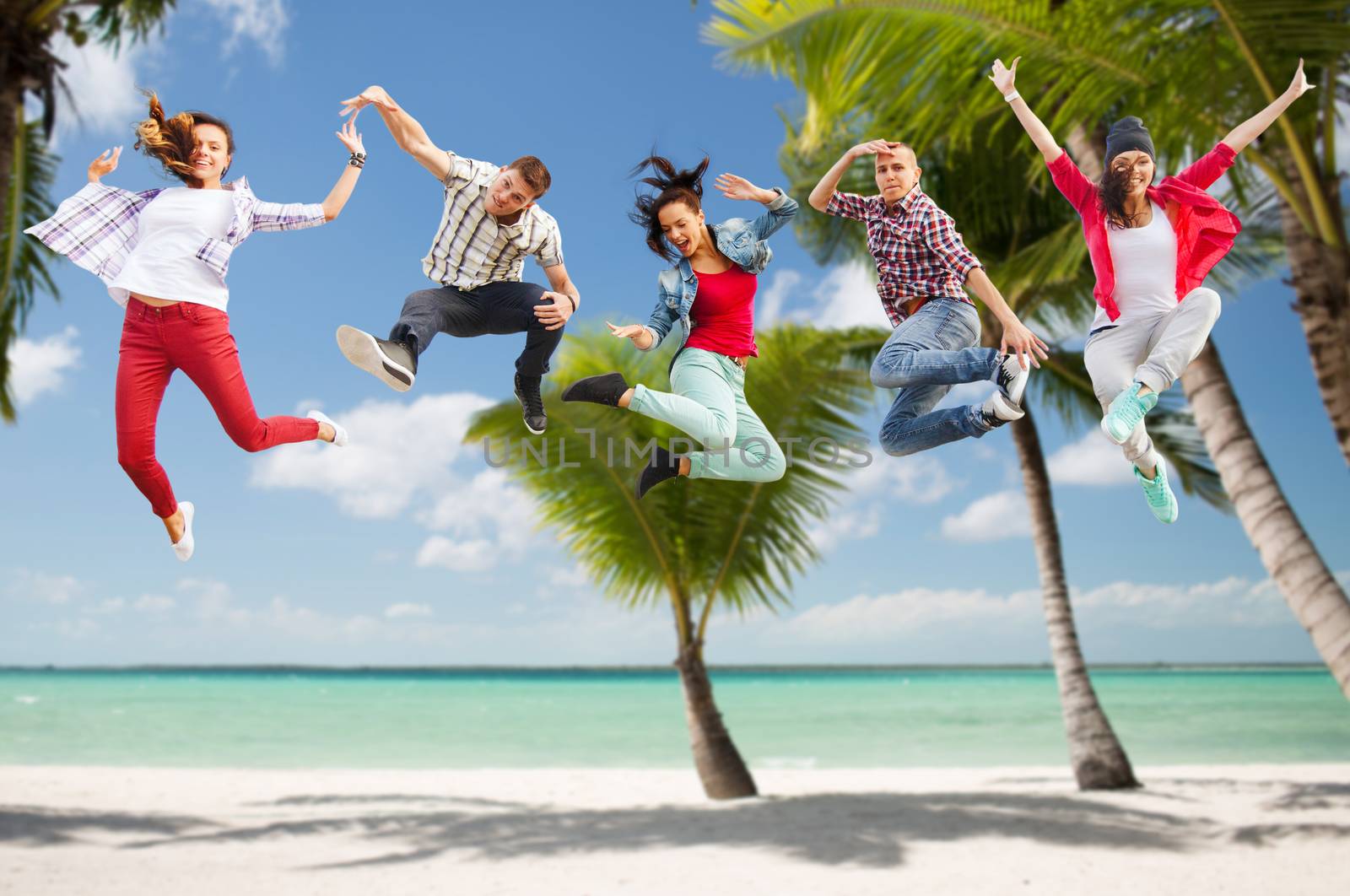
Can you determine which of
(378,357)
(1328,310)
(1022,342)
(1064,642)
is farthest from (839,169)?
(1064,642)

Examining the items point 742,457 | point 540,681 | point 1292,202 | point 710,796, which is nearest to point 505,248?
point 742,457

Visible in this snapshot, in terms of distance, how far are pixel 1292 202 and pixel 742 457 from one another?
21.5 feet

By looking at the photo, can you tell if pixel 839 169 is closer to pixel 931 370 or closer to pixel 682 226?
pixel 682 226

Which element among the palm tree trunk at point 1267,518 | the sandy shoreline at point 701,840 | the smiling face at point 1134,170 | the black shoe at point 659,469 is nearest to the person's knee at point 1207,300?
the smiling face at point 1134,170

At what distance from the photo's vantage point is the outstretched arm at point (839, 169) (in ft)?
16.8

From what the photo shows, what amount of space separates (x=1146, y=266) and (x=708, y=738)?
14978 millimetres

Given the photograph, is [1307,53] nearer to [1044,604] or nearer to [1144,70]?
[1144,70]

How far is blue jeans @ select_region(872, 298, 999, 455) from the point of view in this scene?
4.96 metres

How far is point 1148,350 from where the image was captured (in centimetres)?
463

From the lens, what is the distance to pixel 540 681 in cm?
10456

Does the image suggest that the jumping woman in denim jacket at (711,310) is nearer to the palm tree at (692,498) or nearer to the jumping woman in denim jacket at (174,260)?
the jumping woman in denim jacket at (174,260)

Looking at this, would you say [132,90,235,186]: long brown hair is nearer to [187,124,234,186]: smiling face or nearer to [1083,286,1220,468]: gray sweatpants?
[187,124,234,186]: smiling face

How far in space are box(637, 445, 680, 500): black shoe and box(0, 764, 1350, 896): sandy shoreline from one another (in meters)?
9.84

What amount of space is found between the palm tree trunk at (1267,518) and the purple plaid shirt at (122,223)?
8745 millimetres
